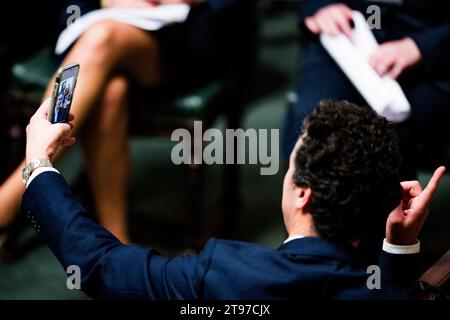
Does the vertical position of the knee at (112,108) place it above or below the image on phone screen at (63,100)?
below

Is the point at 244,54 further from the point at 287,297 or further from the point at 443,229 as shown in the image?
the point at 287,297

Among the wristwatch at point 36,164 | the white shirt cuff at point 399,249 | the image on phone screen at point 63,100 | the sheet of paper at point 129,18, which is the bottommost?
the white shirt cuff at point 399,249

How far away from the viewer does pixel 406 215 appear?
108cm

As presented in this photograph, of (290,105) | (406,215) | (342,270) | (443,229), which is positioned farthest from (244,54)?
(342,270)

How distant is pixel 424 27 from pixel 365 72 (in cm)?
28

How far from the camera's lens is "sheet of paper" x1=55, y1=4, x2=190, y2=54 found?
5.97 feet

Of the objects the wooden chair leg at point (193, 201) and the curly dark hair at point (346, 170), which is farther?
the wooden chair leg at point (193, 201)

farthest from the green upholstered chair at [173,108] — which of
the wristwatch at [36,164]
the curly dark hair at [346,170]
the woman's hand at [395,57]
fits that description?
the curly dark hair at [346,170]

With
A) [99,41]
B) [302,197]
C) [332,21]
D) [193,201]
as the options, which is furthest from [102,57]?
[302,197]

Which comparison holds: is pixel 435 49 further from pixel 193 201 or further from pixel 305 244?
pixel 305 244

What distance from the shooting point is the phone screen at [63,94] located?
1127mm

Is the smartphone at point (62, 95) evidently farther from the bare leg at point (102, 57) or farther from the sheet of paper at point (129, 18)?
the sheet of paper at point (129, 18)

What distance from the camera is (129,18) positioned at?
6.03 feet

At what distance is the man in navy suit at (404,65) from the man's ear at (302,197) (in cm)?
66
